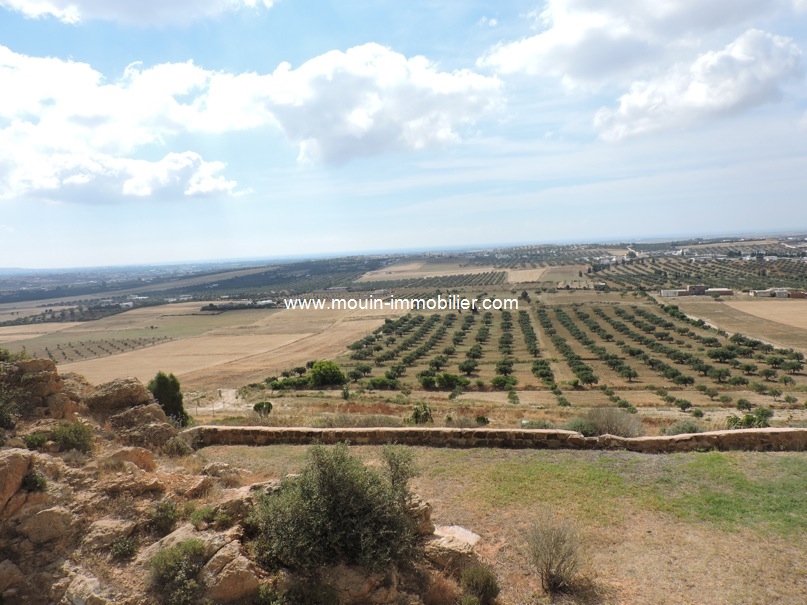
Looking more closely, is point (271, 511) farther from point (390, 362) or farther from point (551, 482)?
point (390, 362)

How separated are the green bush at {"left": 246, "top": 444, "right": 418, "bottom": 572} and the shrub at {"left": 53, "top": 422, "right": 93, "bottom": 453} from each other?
10.7 ft

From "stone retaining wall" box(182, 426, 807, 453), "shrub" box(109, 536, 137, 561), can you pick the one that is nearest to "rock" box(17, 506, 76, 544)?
"shrub" box(109, 536, 137, 561)

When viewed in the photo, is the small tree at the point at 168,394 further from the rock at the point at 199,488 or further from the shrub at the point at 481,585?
the shrub at the point at 481,585

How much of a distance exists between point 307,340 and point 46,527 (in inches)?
2493

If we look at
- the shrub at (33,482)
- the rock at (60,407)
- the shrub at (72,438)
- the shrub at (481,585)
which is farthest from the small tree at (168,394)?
the shrub at (481,585)

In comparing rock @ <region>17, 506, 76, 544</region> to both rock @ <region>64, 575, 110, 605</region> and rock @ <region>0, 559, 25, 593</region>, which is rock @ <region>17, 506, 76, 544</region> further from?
rock @ <region>64, 575, 110, 605</region>

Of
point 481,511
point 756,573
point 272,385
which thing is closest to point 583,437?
point 481,511

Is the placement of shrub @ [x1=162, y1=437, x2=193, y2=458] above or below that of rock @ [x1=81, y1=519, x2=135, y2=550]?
below

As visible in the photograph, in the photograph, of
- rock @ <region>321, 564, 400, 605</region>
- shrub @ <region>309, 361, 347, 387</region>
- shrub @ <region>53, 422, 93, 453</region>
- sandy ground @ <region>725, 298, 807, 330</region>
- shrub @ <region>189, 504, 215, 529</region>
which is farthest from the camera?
sandy ground @ <region>725, 298, 807, 330</region>

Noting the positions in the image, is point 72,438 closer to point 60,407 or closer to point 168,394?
point 60,407

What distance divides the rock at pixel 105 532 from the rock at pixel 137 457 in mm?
1662

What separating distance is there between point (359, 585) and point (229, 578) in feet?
4.83

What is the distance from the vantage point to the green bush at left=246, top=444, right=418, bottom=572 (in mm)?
5719

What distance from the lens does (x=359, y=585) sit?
559 centimetres
